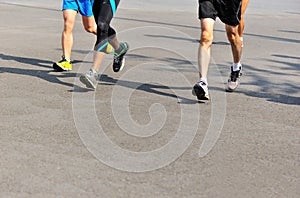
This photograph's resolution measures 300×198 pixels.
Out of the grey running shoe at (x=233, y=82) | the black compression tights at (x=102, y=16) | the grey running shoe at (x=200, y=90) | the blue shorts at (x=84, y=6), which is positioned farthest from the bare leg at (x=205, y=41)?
the blue shorts at (x=84, y=6)

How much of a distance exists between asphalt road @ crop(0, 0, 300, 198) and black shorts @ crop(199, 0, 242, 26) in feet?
2.80

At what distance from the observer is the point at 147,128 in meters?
5.02

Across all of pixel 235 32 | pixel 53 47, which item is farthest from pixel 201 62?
pixel 53 47

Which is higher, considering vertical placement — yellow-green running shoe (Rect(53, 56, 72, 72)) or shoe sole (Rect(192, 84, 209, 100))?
shoe sole (Rect(192, 84, 209, 100))

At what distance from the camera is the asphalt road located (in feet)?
12.2

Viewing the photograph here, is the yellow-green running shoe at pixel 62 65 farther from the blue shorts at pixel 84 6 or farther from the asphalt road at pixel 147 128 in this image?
the blue shorts at pixel 84 6

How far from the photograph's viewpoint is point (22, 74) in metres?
→ 7.17

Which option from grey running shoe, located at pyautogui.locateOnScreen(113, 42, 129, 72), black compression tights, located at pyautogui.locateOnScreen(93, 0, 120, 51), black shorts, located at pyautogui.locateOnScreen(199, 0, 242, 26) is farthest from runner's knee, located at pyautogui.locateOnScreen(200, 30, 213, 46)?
grey running shoe, located at pyautogui.locateOnScreen(113, 42, 129, 72)

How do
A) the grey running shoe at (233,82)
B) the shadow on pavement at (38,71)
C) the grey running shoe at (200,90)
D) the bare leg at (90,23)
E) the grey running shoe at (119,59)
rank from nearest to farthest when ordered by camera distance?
the grey running shoe at (200,90) < the grey running shoe at (233,82) < the shadow on pavement at (38,71) < the grey running shoe at (119,59) < the bare leg at (90,23)

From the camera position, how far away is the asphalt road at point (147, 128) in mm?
3709

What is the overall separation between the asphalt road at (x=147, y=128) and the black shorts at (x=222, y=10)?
85 cm

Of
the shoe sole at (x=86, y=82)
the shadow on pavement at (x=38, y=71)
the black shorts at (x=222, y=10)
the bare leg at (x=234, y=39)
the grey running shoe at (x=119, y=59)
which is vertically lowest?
the shadow on pavement at (x=38, y=71)

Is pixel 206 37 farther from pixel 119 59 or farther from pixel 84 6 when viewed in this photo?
pixel 84 6

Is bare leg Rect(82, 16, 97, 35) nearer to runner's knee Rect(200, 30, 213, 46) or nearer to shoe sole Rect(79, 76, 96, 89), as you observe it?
shoe sole Rect(79, 76, 96, 89)
